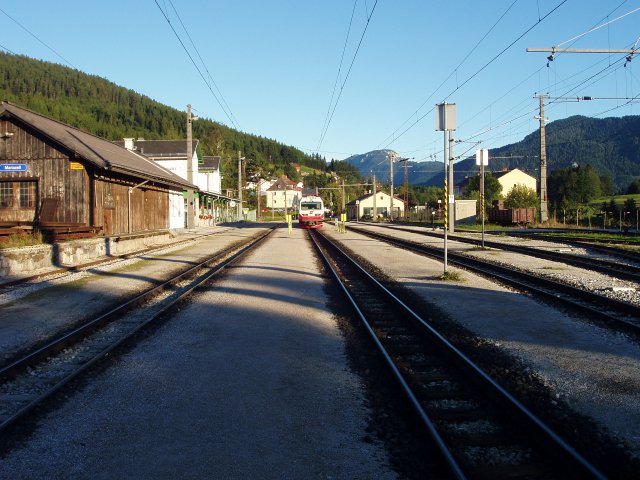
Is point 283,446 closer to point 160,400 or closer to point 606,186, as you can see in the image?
point 160,400

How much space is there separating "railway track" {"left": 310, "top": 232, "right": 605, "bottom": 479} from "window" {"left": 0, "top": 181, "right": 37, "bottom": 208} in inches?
822

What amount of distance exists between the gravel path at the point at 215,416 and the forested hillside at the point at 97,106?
89838mm

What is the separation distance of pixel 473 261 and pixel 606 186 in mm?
123499

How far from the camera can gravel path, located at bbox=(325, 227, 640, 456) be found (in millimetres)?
5062

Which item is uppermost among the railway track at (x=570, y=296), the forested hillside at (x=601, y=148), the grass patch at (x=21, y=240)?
the forested hillside at (x=601, y=148)

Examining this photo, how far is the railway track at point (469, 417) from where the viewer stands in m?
3.82

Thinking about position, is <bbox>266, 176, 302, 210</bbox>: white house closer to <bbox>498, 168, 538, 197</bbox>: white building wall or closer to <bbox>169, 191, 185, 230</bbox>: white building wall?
<bbox>498, 168, 538, 197</bbox>: white building wall

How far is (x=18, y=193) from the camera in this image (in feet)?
79.6

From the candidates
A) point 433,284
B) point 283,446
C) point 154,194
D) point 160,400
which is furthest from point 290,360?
point 154,194

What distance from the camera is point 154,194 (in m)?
33.0

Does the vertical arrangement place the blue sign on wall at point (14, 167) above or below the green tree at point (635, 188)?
below

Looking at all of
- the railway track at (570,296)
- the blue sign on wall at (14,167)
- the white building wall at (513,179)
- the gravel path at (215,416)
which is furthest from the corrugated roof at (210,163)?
the white building wall at (513,179)

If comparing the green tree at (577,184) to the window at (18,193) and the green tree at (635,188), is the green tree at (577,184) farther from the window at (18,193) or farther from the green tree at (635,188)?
the window at (18,193)

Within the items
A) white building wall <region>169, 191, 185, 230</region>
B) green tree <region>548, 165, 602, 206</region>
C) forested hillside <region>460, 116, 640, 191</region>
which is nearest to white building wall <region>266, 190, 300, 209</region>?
forested hillside <region>460, 116, 640, 191</region>
